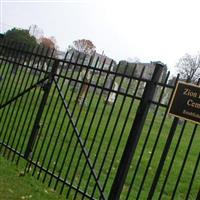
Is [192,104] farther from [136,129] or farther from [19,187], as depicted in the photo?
[19,187]

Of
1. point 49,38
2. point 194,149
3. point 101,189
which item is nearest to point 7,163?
point 101,189

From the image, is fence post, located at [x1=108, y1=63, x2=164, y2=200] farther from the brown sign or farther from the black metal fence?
the brown sign

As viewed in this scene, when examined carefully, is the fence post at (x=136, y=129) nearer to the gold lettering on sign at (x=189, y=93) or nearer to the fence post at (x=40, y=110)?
the gold lettering on sign at (x=189, y=93)

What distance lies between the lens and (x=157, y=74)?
17.9ft

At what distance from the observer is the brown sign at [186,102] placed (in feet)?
16.1

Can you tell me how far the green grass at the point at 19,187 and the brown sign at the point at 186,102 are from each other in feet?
7.76

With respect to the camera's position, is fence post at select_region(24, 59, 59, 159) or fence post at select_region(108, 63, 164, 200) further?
fence post at select_region(24, 59, 59, 159)

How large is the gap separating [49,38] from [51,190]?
91.7m

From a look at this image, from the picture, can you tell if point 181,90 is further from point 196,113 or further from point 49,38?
point 49,38

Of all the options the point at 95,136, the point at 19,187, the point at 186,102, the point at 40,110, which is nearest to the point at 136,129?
the point at 186,102

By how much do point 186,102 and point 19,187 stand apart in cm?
288

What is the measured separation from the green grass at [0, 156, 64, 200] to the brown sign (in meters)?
2.37

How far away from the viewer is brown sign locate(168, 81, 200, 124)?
491 centimetres

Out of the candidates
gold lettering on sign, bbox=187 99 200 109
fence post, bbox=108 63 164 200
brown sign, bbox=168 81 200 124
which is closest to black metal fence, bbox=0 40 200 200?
fence post, bbox=108 63 164 200
